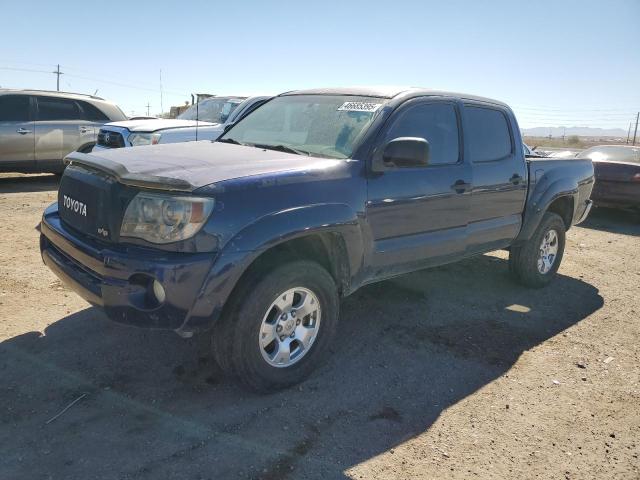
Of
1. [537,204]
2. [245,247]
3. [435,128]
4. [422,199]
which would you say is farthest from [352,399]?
[537,204]

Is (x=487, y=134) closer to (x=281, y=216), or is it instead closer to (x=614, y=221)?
(x=281, y=216)

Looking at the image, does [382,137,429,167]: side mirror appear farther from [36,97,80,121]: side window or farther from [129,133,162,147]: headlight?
[36,97,80,121]: side window

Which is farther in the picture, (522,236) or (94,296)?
(522,236)

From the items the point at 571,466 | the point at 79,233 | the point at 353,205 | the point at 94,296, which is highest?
the point at 353,205

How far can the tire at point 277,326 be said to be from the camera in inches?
118

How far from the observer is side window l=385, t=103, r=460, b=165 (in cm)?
395

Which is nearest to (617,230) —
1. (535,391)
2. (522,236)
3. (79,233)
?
(522,236)

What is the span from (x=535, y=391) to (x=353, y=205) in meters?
1.73

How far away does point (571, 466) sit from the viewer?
9.08 ft

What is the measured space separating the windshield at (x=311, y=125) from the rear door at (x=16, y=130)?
6581mm

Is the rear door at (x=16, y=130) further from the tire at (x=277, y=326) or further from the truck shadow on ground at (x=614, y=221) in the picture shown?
the truck shadow on ground at (x=614, y=221)

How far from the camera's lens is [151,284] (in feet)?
9.24

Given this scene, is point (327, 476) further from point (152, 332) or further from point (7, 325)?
point (7, 325)

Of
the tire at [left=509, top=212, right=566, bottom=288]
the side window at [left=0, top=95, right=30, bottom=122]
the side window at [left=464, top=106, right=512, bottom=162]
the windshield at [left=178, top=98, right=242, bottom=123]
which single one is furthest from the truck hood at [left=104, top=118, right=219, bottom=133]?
the tire at [left=509, top=212, right=566, bottom=288]
